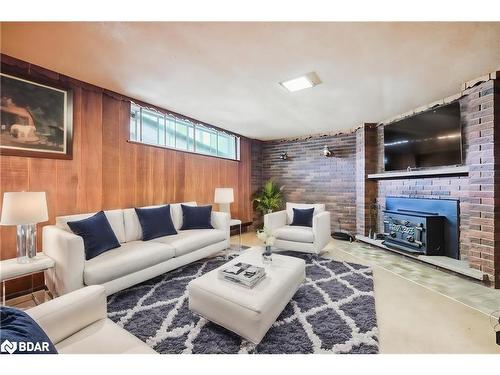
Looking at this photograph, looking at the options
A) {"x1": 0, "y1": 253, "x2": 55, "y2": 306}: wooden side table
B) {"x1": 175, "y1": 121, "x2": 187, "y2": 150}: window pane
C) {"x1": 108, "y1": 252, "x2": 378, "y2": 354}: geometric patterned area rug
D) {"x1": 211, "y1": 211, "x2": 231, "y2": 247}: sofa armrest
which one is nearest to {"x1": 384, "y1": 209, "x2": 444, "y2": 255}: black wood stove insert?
{"x1": 108, "y1": 252, "x2": 378, "y2": 354}: geometric patterned area rug

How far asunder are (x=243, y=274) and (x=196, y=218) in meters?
1.81

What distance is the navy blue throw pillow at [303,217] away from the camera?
3871 millimetres

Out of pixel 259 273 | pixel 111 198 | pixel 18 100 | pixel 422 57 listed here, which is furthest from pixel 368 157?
pixel 18 100

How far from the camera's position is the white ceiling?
68.2 inches

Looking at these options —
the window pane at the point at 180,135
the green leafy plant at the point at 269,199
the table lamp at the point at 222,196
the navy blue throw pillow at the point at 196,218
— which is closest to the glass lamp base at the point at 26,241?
the navy blue throw pillow at the point at 196,218

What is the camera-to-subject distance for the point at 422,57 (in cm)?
205

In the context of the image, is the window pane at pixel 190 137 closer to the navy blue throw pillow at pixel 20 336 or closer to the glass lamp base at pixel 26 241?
the glass lamp base at pixel 26 241

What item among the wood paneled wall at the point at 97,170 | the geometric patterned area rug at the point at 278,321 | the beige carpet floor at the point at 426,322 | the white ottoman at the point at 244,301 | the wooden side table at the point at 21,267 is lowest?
the beige carpet floor at the point at 426,322

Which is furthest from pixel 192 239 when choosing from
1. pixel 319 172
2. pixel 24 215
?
pixel 319 172

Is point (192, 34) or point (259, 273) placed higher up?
point (192, 34)

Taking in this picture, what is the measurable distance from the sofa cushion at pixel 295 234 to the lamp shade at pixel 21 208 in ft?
9.41

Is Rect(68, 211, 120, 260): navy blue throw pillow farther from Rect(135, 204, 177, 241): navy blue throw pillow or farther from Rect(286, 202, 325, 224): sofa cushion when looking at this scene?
Rect(286, 202, 325, 224): sofa cushion
